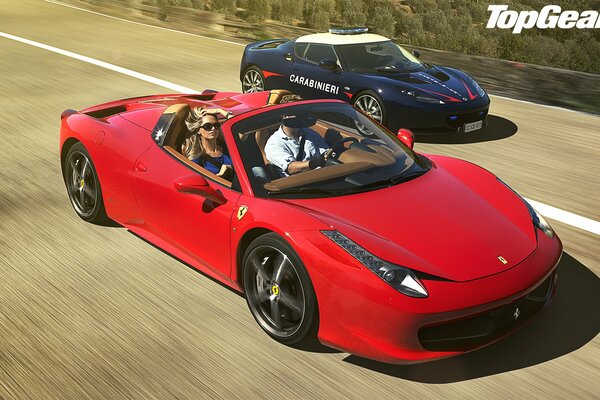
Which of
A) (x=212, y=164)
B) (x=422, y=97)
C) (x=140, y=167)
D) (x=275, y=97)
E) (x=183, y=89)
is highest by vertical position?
(x=275, y=97)

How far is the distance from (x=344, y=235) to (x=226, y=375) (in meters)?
1.09

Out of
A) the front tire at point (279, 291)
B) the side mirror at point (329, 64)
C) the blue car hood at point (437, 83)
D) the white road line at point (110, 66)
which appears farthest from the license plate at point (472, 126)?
the front tire at point (279, 291)

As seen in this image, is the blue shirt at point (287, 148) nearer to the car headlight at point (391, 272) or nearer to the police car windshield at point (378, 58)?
the car headlight at point (391, 272)

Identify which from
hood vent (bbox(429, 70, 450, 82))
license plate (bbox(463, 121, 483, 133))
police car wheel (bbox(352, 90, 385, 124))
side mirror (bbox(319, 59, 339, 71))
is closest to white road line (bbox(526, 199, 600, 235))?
license plate (bbox(463, 121, 483, 133))

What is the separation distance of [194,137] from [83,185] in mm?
1513

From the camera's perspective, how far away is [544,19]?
1088 inches

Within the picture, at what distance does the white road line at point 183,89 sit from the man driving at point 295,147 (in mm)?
2712

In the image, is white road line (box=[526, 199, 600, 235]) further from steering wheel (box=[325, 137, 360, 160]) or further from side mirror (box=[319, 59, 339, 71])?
side mirror (box=[319, 59, 339, 71])

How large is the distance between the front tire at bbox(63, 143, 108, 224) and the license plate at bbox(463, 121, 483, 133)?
4.99 metres

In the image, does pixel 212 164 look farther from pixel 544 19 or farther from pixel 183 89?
pixel 544 19

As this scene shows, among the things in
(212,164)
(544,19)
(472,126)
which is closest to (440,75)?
(472,126)

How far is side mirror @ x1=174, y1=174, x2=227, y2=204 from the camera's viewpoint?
16.5 ft

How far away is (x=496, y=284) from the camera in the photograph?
13.9 ft

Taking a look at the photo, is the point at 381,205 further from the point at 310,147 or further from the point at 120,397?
the point at 120,397
